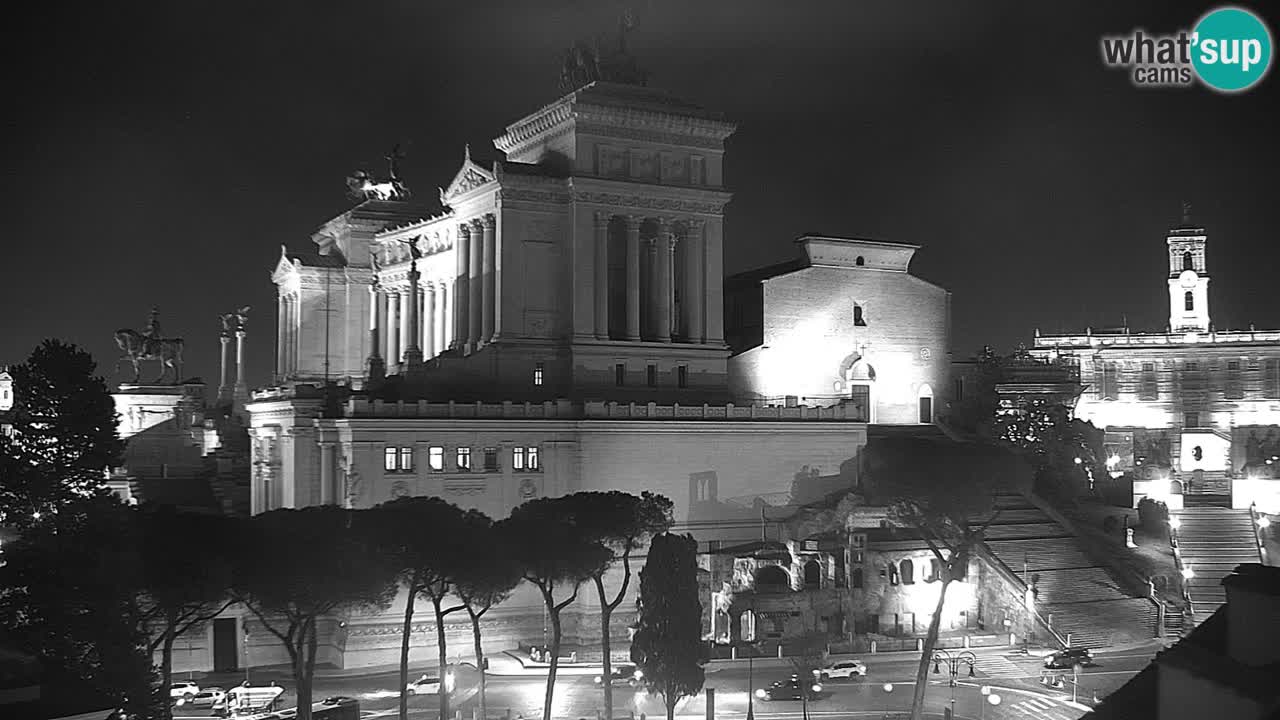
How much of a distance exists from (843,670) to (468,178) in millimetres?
38490

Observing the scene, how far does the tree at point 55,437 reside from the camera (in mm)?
60375

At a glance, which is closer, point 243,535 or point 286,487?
point 243,535

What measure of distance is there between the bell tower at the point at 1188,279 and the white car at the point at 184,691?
9682 cm

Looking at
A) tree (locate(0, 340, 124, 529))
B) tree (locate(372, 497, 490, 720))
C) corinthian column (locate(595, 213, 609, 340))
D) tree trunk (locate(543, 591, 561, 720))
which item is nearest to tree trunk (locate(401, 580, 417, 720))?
tree (locate(372, 497, 490, 720))

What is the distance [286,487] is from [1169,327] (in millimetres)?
88257

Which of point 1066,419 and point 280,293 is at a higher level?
point 280,293

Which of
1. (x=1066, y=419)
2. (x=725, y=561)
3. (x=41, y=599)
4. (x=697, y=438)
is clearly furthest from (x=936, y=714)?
(x=1066, y=419)

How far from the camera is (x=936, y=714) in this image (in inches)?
2172

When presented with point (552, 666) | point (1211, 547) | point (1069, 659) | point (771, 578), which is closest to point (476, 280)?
point (771, 578)

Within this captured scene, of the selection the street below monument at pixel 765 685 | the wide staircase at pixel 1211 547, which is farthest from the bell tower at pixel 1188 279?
the street below monument at pixel 765 685

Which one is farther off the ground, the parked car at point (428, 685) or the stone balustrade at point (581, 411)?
the stone balustrade at point (581, 411)

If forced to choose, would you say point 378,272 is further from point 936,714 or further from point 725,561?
point 936,714

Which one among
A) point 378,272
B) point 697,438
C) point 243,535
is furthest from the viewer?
→ point 378,272

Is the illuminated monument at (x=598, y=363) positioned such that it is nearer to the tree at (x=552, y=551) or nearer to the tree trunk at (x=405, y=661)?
the tree at (x=552, y=551)
